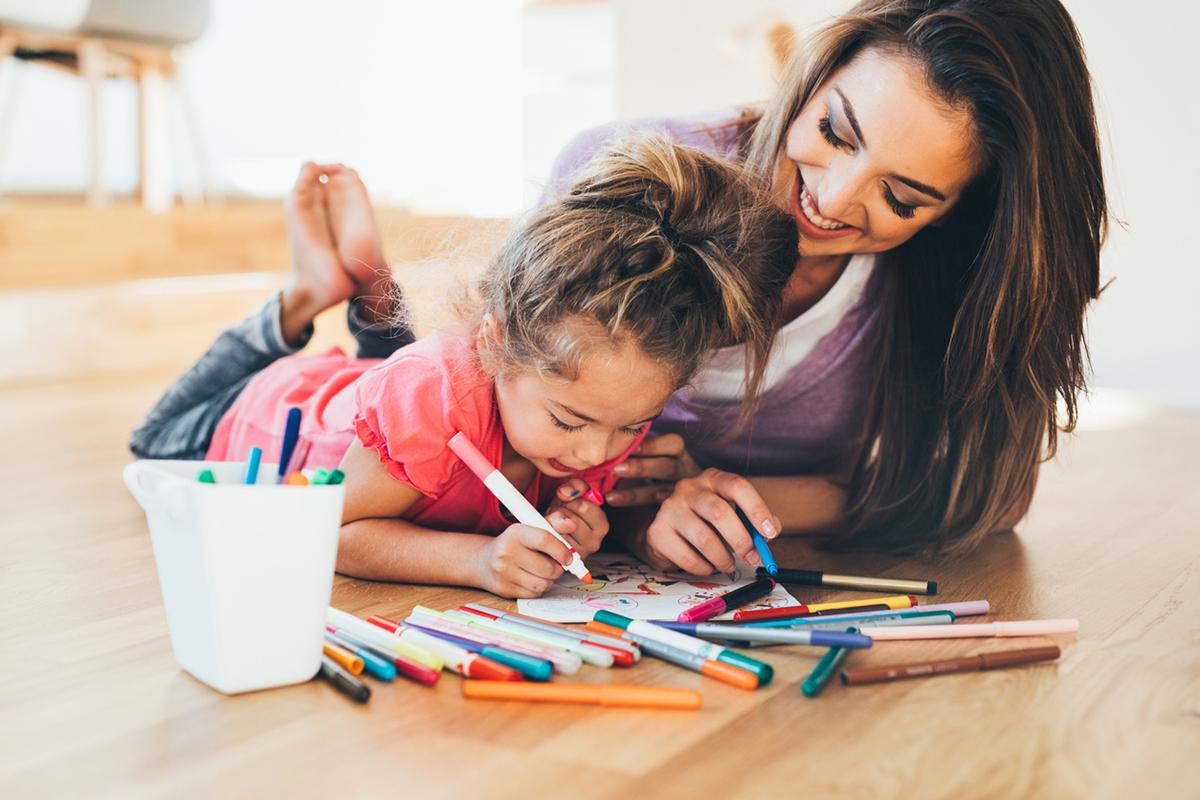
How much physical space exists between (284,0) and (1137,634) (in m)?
4.23

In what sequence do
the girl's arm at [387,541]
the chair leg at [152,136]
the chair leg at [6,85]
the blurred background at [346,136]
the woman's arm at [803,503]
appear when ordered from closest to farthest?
1. the girl's arm at [387,541]
2. the woman's arm at [803,503]
3. the blurred background at [346,136]
4. the chair leg at [6,85]
5. the chair leg at [152,136]

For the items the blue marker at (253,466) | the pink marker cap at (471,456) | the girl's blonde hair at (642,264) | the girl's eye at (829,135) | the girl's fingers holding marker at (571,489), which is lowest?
the girl's fingers holding marker at (571,489)

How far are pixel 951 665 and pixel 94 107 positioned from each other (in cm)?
320

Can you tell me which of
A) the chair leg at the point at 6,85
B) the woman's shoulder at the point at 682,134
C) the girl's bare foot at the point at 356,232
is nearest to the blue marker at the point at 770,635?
the woman's shoulder at the point at 682,134

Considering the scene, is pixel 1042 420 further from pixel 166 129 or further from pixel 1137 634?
pixel 166 129

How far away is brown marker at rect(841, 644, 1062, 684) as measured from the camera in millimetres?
898

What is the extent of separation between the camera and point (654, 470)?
129cm

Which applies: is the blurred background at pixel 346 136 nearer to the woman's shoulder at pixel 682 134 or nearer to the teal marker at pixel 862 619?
the woman's shoulder at pixel 682 134

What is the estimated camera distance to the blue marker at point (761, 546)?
1081 mm

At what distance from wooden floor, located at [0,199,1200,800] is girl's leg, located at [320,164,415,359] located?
50 cm

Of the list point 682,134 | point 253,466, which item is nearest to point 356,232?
point 682,134

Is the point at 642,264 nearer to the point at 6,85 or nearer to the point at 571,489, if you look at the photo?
the point at 571,489

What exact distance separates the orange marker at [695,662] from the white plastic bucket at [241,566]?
0.81 feet

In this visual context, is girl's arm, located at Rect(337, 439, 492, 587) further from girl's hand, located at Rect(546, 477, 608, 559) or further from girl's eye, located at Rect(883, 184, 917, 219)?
girl's eye, located at Rect(883, 184, 917, 219)
